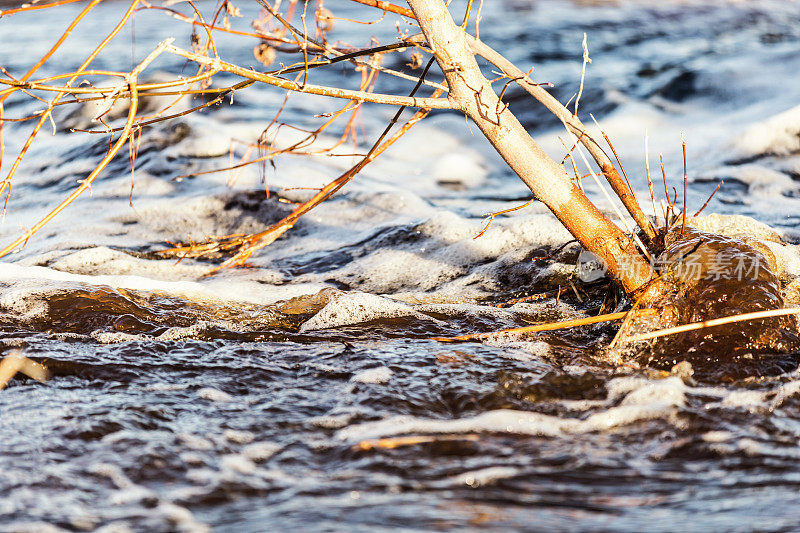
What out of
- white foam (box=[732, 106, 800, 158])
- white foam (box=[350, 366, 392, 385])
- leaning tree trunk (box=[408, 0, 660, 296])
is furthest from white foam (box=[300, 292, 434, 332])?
white foam (box=[732, 106, 800, 158])

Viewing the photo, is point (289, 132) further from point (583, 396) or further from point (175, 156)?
point (583, 396)

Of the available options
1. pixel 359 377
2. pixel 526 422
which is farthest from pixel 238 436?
pixel 526 422

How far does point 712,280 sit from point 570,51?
31.5 feet

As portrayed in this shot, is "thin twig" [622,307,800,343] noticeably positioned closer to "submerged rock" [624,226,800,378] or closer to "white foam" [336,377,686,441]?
"submerged rock" [624,226,800,378]

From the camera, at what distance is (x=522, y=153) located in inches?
95.0

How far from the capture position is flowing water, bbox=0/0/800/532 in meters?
1.63

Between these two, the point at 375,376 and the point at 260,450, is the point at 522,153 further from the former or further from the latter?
the point at 260,450

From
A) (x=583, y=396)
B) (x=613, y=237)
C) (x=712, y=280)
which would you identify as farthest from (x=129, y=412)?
(x=712, y=280)

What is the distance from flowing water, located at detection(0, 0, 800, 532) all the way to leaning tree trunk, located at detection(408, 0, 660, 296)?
0.72ft

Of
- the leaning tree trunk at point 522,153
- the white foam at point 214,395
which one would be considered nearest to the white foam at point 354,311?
the white foam at point 214,395

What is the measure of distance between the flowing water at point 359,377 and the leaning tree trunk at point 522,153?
220mm

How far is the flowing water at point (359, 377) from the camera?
5.35ft

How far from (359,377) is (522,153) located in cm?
93

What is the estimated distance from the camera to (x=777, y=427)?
1.93 m
